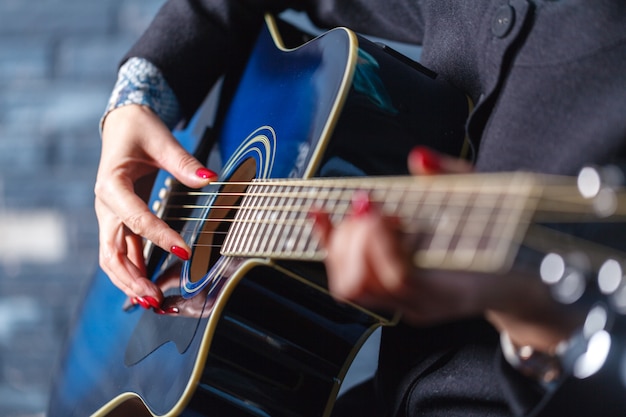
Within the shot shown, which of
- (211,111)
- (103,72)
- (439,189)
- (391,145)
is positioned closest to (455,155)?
(391,145)

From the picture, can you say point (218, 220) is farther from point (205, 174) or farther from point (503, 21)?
point (503, 21)

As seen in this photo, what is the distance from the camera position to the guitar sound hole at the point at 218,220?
0.72 m

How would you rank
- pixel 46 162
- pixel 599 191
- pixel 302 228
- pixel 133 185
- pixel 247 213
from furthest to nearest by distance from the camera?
1. pixel 46 162
2. pixel 133 185
3. pixel 247 213
4. pixel 302 228
5. pixel 599 191

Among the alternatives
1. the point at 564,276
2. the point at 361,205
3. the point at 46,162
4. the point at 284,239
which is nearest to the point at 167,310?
the point at 284,239

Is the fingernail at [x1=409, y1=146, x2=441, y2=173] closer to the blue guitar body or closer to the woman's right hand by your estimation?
the blue guitar body

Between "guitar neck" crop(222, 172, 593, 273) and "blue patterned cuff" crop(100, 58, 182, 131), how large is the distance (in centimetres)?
39

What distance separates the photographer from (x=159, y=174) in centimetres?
97

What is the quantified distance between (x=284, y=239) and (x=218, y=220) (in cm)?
17

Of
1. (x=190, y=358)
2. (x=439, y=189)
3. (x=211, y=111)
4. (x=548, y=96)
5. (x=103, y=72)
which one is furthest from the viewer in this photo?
(x=103, y=72)

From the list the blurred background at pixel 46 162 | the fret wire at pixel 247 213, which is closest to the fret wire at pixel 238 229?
the fret wire at pixel 247 213

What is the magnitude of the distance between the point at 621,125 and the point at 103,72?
1.09 m

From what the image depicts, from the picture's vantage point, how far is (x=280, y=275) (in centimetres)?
64

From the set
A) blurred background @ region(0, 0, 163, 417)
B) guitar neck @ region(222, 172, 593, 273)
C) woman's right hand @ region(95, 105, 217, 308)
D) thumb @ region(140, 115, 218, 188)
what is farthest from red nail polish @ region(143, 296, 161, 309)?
blurred background @ region(0, 0, 163, 417)

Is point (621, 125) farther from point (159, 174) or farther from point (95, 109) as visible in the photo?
point (95, 109)
